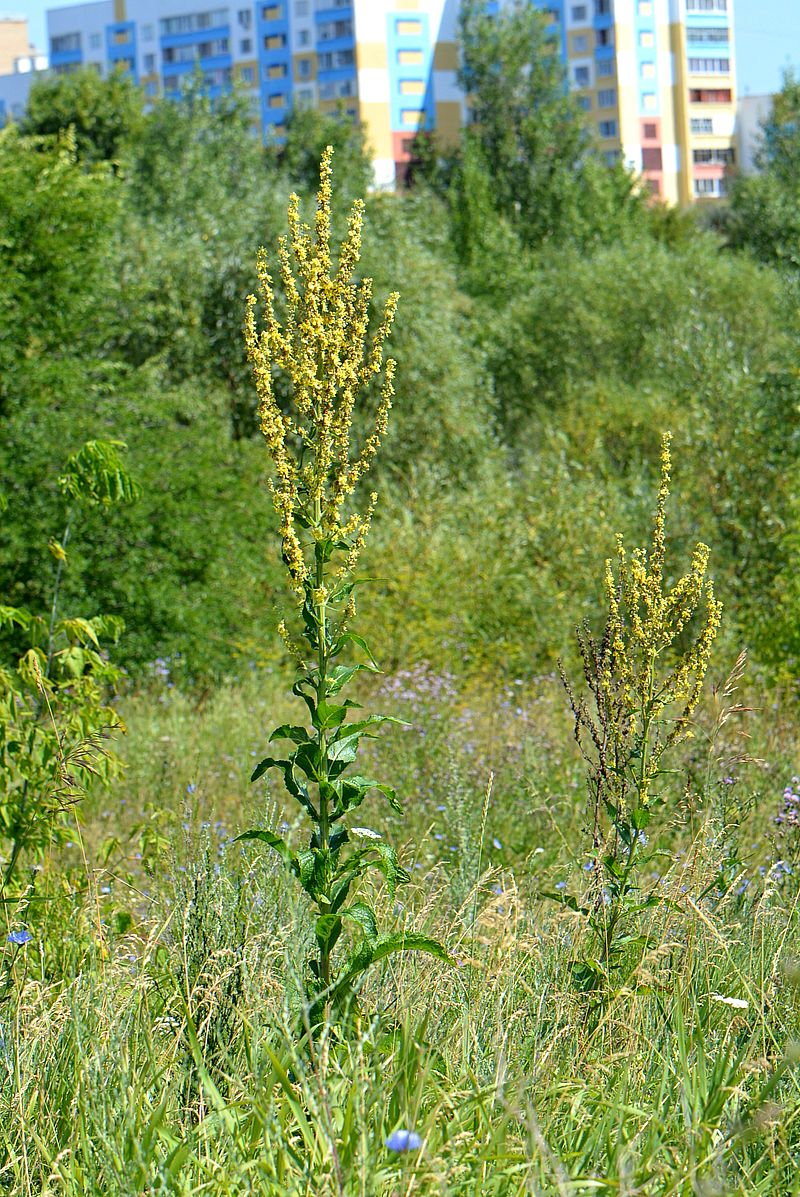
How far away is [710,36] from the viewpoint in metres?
74.4

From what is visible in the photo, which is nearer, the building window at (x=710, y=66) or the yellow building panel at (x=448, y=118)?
the yellow building panel at (x=448, y=118)

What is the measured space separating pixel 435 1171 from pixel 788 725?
6.12 m

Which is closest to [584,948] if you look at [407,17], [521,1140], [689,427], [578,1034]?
[578,1034]

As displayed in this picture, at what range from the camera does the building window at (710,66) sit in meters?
73.9

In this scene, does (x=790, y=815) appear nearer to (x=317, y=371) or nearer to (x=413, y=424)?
(x=317, y=371)

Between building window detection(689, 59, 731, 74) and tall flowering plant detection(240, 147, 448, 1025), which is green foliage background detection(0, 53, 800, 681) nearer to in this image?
tall flowering plant detection(240, 147, 448, 1025)

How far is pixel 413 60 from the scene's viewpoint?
62531mm

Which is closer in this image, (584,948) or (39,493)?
(584,948)

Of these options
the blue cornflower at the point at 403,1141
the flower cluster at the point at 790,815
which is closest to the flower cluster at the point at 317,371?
the blue cornflower at the point at 403,1141

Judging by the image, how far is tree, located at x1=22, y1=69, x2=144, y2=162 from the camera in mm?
33688

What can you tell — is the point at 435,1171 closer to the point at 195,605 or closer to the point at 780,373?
the point at 195,605

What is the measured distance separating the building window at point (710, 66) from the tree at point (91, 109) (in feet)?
157

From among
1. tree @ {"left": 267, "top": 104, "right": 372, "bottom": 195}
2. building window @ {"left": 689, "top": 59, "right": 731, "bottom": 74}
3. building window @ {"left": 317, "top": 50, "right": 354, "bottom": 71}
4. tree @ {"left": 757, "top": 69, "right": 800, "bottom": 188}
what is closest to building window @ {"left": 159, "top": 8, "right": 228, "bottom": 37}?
building window @ {"left": 317, "top": 50, "right": 354, "bottom": 71}

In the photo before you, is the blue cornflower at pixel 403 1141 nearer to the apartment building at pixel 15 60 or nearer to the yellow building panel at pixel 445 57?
the yellow building panel at pixel 445 57
